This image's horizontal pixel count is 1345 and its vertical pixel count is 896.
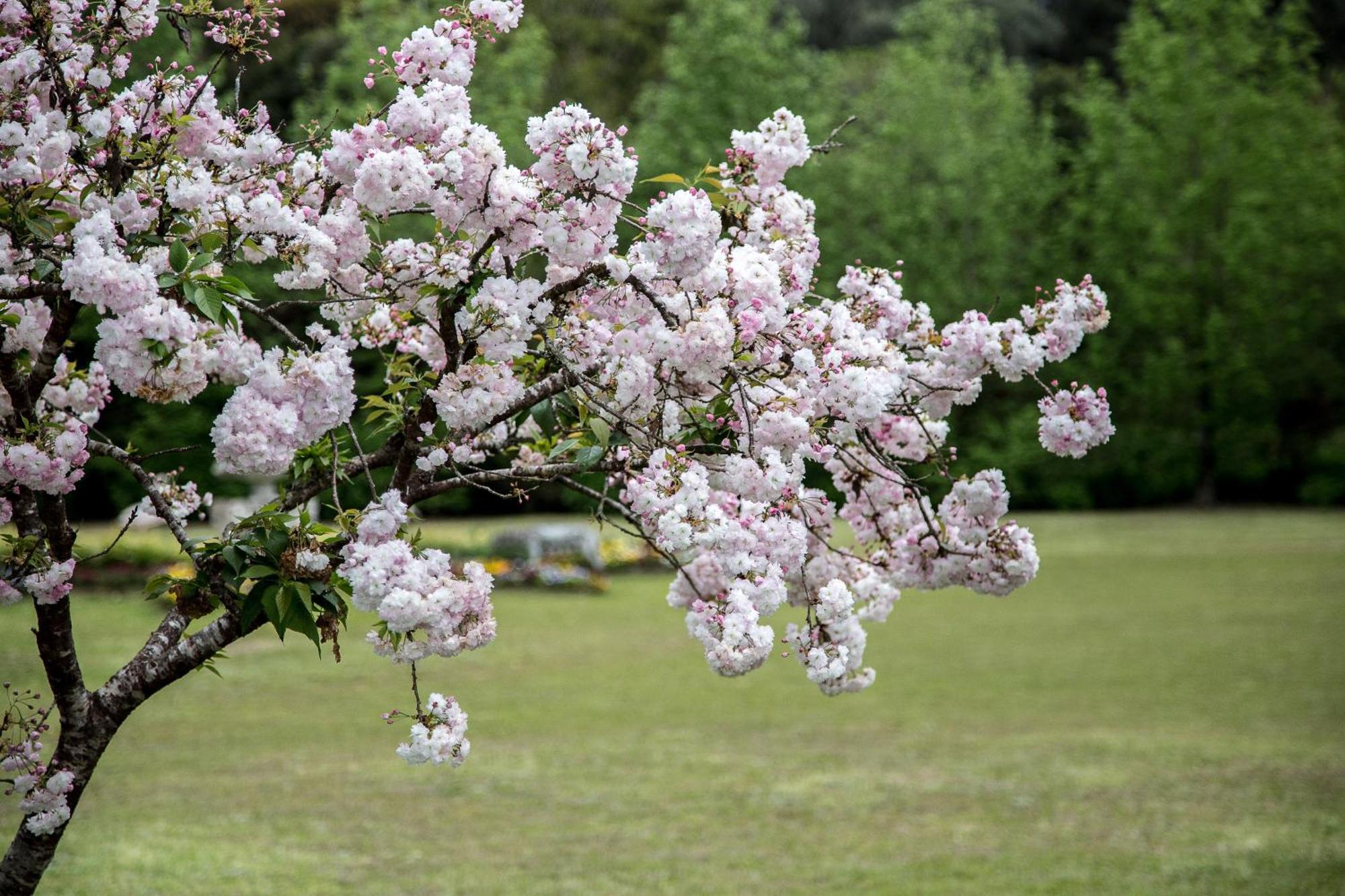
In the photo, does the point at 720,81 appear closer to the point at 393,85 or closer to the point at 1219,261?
the point at 393,85

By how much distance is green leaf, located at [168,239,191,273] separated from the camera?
3.10 m

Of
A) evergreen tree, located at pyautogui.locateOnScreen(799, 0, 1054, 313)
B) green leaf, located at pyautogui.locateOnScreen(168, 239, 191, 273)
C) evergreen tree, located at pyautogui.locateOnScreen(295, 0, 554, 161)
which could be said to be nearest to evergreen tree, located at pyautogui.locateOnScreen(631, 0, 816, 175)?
evergreen tree, located at pyautogui.locateOnScreen(799, 0, 1054, 313)

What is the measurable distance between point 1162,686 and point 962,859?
16.3ft

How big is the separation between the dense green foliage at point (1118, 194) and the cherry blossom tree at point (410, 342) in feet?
77.1

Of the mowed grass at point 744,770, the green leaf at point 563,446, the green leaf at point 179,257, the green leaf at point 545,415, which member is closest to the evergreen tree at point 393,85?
the mowed grass at point 744,770

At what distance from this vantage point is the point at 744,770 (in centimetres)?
870

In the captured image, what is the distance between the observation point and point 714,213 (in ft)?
10.4

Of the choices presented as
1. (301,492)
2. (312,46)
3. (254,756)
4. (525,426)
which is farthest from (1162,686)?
(312,46)

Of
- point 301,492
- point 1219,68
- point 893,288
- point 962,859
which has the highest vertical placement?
point 1219,68

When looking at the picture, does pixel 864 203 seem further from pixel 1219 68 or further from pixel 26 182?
pixel 26 182

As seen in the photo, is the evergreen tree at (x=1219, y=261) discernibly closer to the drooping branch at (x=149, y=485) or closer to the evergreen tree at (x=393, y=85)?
the evergreen tree at (x=393, y=85)

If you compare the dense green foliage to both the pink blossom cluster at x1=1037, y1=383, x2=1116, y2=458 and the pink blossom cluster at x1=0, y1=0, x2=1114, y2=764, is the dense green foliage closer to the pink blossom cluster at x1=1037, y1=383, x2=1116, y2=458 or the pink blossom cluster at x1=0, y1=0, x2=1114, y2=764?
the pink blossom cluster at x1=1037, y1=383, x2=1116, y2=458

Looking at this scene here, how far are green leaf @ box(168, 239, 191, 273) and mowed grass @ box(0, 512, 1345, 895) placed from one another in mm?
4218

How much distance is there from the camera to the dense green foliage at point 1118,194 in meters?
28.9
